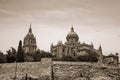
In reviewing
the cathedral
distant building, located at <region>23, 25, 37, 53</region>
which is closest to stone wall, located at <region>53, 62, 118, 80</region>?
the cathedral

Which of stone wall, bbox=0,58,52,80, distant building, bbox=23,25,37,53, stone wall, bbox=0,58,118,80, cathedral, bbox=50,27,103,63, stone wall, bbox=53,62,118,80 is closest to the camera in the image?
stone wall, bbox=0,58,52,80

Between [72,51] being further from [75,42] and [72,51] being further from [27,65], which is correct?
[27,65]

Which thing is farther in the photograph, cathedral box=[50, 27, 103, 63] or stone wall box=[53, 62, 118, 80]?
cathedral box=[50, 27, 103, 63]

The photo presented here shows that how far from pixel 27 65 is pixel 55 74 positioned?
87.3 inches

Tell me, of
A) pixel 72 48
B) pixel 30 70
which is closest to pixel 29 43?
pixel 72 48

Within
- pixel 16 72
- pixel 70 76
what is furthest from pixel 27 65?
pixel 70 76

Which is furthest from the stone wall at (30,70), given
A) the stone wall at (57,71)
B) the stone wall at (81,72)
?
the stone wall at (81,72)

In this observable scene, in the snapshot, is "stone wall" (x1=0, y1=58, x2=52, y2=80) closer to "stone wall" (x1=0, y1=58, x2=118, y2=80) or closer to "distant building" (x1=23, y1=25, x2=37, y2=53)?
"stone wall" (x1=0, y1=58, x2=118, y2=80)

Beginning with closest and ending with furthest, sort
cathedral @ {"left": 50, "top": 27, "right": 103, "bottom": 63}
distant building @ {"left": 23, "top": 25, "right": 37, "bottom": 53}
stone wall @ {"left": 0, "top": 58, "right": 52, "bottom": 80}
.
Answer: stone wall @ {"left": 0, "top": 58, "right": 52, "bottom": 80}
cathedral @ {"left": 50, "top": 27, "right": 103, "bottom": 63}
distant building @ {"left": 23, "top": 25, "right": 37, "bottom": 53}

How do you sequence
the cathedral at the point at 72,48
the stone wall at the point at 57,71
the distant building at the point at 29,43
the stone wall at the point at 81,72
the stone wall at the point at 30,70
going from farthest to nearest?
1. the distant building at the point at 29,43
2. the cathedral at the point at 72,48
3. the stone wall at the point at 81,72
4. the stone wall at the point at 57,71
5. the stone wall at the point at 30,70

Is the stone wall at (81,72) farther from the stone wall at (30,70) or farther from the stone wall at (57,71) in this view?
the stone wall at (30,70)

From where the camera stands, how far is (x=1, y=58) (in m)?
25.1

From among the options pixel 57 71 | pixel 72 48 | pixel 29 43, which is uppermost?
pixel 29 43

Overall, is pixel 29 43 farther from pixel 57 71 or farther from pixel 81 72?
pixel 81 72
